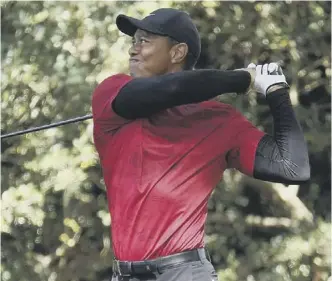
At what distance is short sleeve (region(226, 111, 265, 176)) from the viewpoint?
131 inches

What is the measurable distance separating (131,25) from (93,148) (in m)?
3.61

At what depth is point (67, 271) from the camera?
26.9ft

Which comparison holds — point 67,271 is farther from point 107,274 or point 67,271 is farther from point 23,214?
point 23,214

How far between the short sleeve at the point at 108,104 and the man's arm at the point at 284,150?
48cm

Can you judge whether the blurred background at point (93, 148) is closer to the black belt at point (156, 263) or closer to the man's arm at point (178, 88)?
the man's arm at point (178, 88)

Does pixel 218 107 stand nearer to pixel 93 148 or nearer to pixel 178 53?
pixel 178 53

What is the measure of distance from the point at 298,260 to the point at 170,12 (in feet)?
13.6

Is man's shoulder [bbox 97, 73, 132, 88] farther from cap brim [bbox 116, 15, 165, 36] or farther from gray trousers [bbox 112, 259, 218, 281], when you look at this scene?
gray trousers [bbox 112, 259, 218, 281]

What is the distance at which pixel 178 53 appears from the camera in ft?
11.6

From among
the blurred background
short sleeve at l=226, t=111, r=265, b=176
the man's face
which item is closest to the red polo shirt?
short sleeve at l=226, t=111, r=265, b=176

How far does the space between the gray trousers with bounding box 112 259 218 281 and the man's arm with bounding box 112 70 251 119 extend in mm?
498

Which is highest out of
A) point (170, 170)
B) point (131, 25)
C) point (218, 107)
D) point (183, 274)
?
point (131, 25)

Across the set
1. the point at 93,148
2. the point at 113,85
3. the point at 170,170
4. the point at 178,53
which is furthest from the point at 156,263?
the point at 93,148

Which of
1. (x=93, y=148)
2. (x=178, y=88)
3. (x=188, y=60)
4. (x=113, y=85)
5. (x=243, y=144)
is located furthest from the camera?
(x=93, y=148)
